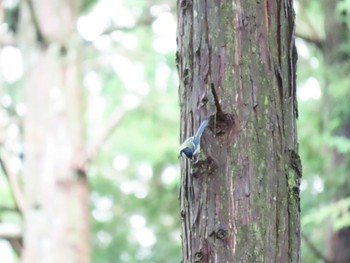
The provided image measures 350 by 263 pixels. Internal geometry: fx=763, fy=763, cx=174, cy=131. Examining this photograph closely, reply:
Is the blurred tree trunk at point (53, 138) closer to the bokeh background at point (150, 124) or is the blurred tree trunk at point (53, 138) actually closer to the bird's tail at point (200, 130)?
the bokeh background at point (150, 124)

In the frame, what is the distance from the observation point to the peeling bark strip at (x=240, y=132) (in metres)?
1.97

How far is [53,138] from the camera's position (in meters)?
5.56

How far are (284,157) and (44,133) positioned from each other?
3.76m

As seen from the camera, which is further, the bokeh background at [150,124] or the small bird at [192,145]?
the bokeh background at [150,124]

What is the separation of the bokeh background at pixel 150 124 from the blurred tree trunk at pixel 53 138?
7.9 inches

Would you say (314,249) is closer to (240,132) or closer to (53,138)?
(53,138)

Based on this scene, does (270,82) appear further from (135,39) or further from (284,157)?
(135,39)

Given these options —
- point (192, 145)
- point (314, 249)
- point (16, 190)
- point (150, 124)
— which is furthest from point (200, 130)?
point (150, 124)

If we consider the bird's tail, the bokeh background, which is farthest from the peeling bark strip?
the bokeh background

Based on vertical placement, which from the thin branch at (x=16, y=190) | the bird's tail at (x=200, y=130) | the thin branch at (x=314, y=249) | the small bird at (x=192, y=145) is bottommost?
the thin branch at (x=314, y=249)

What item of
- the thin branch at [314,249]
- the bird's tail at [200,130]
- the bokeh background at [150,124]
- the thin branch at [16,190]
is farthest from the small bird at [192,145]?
the thin branch at [314,249]

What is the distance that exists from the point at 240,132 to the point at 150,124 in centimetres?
645

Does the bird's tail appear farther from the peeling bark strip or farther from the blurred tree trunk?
the blurred tree trunk

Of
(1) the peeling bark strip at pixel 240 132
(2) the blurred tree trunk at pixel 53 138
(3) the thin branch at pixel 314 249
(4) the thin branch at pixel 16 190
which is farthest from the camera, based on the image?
(3) the thin branch at pixel 314 249
